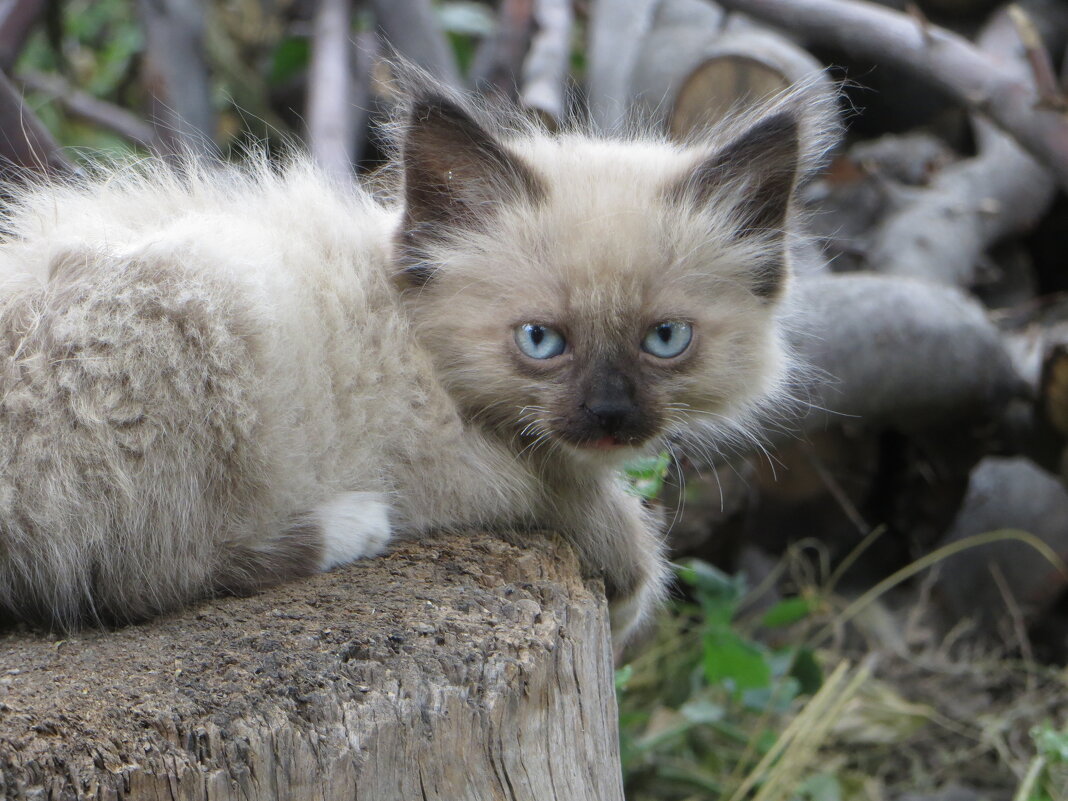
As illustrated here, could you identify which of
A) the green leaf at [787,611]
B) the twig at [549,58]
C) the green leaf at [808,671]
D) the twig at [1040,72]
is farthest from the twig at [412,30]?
the green leaf at [808,671]

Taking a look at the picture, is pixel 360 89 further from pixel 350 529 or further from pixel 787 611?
pixel 350 529

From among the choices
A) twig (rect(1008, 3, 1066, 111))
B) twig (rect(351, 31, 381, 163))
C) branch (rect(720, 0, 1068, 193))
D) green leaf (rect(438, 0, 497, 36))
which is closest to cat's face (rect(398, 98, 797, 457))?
twig (rect(1008, 3, 1066, 111))

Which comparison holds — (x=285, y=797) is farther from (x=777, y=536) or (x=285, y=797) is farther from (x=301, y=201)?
(x=777, y=536)

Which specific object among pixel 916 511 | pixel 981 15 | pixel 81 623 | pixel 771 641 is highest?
pixel 981 15

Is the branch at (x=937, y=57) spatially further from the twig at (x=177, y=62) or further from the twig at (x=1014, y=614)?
the twig at (x=177, y=62)

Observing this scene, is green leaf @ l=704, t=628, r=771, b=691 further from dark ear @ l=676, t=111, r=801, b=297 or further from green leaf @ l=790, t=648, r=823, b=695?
dark ear @ l=676, t=111, r=801, b=297

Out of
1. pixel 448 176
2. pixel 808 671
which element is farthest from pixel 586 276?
pixel 808 671

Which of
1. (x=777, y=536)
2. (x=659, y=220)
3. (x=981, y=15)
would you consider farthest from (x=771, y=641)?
(x=981, y=15)
